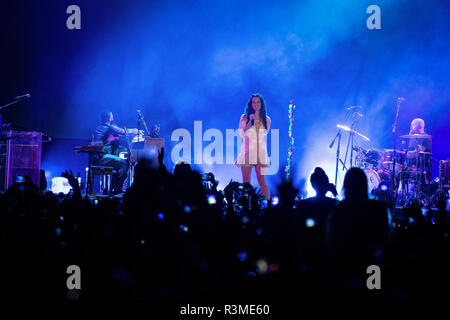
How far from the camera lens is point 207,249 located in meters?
2.56

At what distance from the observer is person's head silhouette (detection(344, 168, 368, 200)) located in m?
3.18

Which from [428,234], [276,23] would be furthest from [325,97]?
[428,234]

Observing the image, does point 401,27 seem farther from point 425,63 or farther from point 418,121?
point 418,121

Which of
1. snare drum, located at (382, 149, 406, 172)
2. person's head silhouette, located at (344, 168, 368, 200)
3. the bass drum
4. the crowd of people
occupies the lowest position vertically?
the crowd of people

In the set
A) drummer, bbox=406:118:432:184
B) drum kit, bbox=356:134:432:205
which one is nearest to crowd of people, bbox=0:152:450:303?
drum kit, bbox=356:134:432:205

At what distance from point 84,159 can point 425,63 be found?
9.61 m

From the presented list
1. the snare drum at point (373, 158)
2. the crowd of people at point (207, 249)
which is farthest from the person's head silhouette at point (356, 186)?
the snare drum at point (373, 158)

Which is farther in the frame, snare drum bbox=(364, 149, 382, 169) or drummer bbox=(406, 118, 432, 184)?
snare drum bbox=(364, 149, 382, 169)

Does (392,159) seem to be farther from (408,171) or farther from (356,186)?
(356,186)

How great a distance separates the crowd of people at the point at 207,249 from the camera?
2.17 m

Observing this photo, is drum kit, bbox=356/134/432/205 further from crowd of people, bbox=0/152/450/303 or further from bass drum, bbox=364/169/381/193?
crowd of people, bbox=0/152/450/303

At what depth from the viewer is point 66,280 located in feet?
8.60

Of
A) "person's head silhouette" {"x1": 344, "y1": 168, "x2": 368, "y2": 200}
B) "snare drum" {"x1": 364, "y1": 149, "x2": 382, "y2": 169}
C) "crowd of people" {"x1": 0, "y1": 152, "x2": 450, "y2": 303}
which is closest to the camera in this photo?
"crowd of people" {"x1": 0, "y1": 152, "x2": 450, "y2": 303}

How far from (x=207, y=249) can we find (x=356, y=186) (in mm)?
1250
